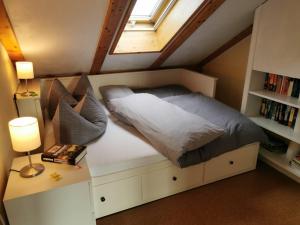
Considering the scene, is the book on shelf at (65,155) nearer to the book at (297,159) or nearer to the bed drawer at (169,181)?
the bed drawer at (169,181)

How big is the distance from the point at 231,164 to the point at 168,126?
0.75 metres

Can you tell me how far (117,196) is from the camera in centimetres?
185

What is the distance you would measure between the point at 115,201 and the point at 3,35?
1.59 m

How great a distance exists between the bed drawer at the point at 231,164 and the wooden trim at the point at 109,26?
145cm

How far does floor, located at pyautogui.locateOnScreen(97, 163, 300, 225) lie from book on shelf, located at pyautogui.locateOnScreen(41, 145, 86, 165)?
602 millimetres

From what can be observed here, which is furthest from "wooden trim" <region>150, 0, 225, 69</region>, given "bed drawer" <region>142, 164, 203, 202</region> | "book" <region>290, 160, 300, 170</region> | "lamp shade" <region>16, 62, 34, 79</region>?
"book" <region>290, 160, 300, 170</region>

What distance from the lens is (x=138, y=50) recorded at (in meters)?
2.87

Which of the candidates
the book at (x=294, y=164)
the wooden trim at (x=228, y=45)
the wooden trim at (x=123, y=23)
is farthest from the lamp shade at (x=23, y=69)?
the book at (x=294, y=164)

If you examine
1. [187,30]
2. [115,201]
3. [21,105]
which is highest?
[187,30]

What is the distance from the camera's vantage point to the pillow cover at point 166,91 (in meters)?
3.21

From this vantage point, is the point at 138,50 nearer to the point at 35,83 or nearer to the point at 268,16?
the point at 35,83

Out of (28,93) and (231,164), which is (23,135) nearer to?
(28,93)

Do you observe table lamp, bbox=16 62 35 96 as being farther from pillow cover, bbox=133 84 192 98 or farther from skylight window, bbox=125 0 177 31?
pillow cover, bbox=133 84 192 98

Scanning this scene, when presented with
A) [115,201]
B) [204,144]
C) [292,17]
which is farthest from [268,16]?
[115,201]
